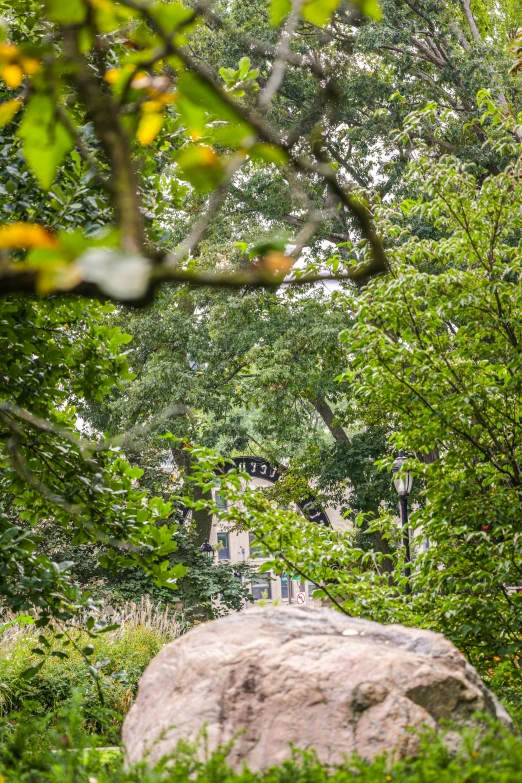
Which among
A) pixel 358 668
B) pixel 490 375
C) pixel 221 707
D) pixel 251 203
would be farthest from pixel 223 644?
pixel 251 203

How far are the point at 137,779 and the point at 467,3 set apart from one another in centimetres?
1384

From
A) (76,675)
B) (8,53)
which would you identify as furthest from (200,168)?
(76,675)

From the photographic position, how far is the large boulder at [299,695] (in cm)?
288

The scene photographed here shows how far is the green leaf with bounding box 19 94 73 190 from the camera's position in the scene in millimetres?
1033

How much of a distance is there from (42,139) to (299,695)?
2.45 meters

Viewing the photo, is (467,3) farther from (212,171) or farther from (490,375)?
(212,171)

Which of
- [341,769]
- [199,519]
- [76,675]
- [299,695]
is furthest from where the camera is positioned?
[199,519]

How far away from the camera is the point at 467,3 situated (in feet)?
43.6

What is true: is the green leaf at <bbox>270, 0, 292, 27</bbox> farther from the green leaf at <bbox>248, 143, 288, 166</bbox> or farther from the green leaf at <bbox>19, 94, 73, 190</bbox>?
the green leaf at <bbox>19, 94, 73, 190</bbox>

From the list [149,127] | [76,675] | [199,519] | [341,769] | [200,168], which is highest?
[199,519]

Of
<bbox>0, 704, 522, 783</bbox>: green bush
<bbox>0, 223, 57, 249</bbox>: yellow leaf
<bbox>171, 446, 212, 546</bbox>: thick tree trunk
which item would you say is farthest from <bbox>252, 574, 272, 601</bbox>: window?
<bbox>0, 223, 57, 249</bbox>: yellow leaf

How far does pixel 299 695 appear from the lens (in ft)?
9.68

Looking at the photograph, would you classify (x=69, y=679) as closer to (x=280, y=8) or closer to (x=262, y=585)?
(x=280, y=8)

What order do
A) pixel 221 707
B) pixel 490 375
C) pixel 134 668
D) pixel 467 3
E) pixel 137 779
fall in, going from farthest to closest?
pixel 467 3, pixel 134 668, pixel 490 375, pixel 221 707, pixel 137 779
